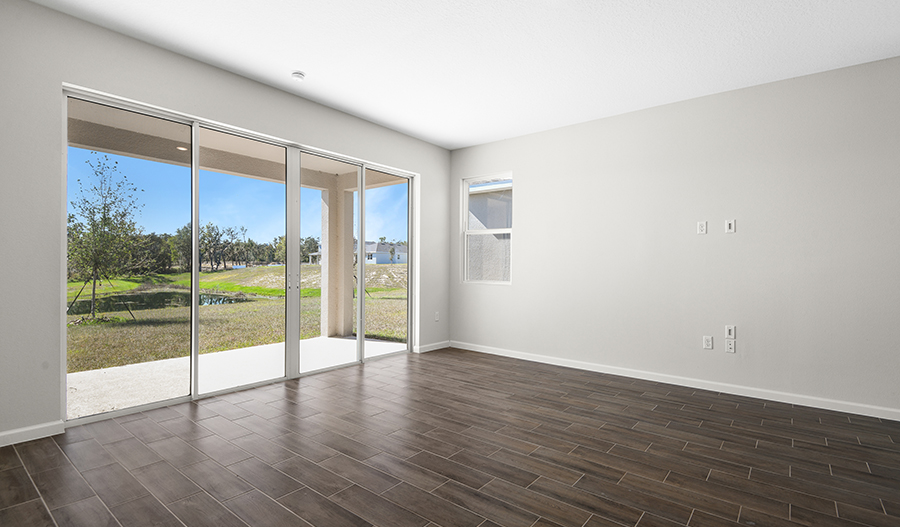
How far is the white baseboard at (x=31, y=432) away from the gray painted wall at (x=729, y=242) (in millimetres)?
4196

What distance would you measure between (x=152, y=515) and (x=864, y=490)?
341cm

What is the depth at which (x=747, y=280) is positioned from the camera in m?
3.77

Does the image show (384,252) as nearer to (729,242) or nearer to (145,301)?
(145,301)

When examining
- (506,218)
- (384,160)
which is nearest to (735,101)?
(506,218)

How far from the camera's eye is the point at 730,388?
3809 mm

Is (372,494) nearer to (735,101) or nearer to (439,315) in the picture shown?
(439,315)

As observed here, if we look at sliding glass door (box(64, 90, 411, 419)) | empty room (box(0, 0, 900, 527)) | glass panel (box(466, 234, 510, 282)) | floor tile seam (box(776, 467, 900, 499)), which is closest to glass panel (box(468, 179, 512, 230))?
glass panel (box(466, 234, 510, 282))

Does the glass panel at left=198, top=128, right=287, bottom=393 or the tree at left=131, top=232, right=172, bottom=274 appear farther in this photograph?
the glass panel at left=198, top=128, right=287, bottom=393

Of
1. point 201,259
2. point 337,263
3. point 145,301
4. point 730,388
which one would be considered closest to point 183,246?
point 201,259

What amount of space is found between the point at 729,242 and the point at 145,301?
4.94m

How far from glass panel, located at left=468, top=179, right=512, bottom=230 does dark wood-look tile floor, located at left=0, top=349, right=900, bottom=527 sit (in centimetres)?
257

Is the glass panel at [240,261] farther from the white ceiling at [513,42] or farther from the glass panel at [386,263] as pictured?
the glass panel at [386,263]

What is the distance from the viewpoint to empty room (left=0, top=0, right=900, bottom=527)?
7.31 ft

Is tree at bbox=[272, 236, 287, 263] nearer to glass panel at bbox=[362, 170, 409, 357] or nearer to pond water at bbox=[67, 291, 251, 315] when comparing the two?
pond water at bbox=[67, 291, 251, 315]
